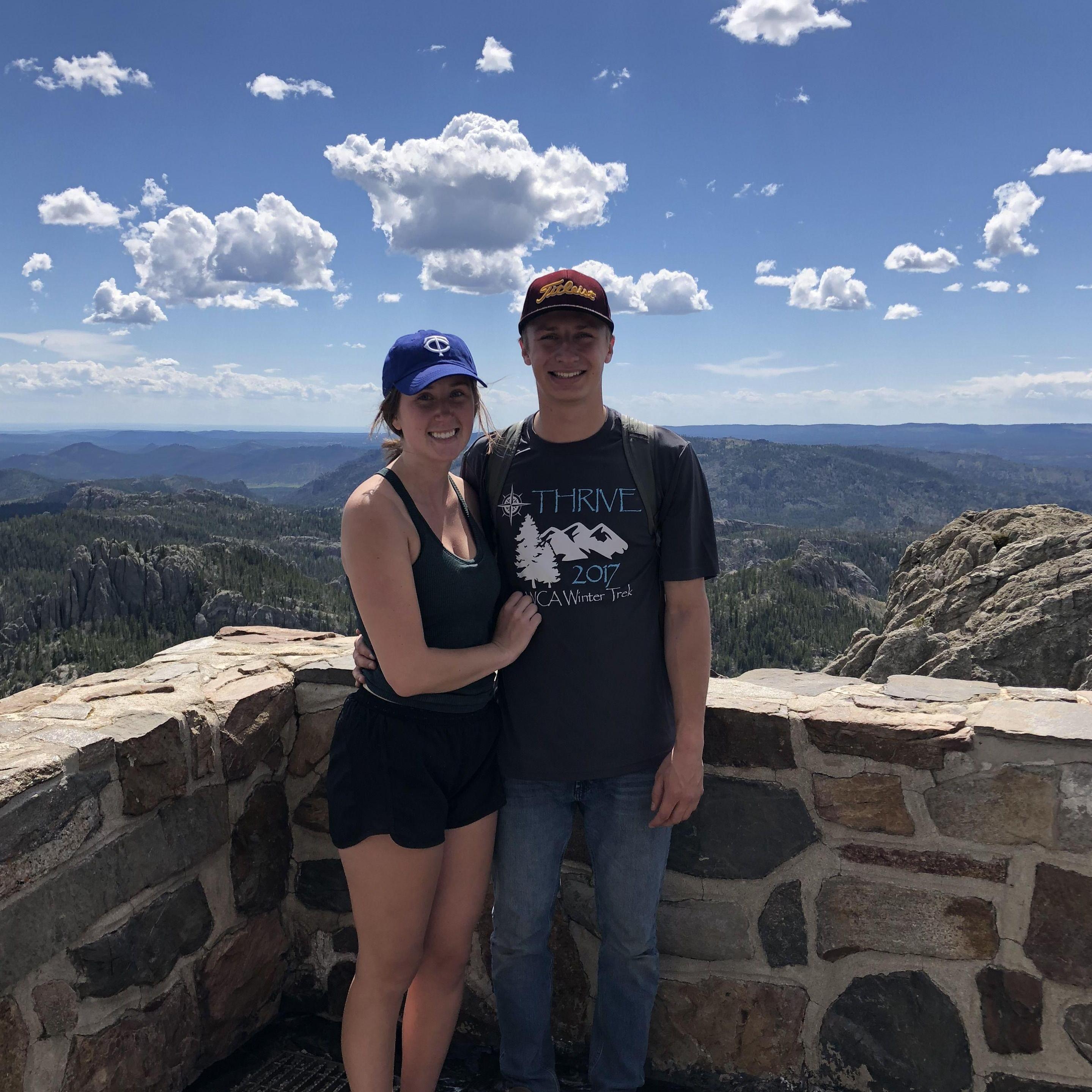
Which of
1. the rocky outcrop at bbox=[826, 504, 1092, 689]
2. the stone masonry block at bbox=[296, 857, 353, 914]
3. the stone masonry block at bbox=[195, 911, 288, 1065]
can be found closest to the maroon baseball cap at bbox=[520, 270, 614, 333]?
the stone masonry block at bbox=[296, 857, 353, 914]

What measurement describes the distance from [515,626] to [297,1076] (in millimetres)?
2064

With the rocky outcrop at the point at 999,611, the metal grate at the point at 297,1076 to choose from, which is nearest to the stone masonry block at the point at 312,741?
the metal grate at the point at 297,1076

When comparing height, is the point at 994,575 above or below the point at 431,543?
below

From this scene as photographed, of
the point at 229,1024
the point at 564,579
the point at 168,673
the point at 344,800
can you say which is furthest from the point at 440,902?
the point at 168,673

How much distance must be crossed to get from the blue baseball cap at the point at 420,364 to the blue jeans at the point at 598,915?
1296 mm

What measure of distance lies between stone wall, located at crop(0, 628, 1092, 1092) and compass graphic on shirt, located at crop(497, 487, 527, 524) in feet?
3.36

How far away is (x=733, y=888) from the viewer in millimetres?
2953

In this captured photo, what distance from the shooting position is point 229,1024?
3.16m

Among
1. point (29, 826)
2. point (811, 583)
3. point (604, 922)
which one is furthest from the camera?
point (811, 583)

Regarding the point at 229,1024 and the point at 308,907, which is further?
the point at 308,907

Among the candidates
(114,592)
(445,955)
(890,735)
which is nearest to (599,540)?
(890,735)

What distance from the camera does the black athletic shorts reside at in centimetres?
234

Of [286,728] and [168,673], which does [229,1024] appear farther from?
[168,673]

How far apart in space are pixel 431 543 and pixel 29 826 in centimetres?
137
